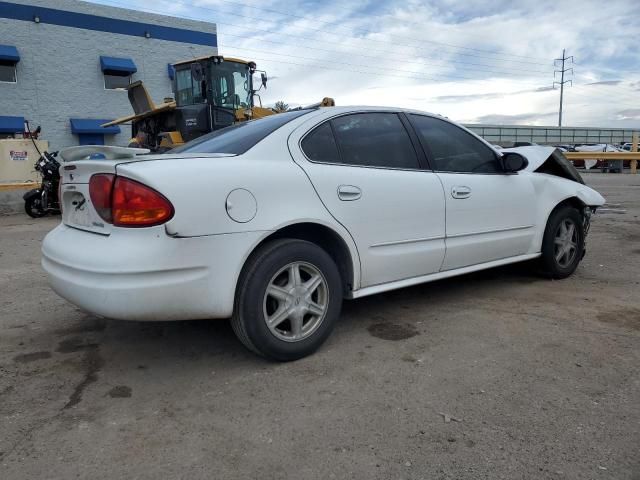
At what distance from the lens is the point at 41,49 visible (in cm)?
2330

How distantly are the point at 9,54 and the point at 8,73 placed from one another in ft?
3.62

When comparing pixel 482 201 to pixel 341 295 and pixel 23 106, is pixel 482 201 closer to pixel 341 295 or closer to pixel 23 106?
pixel 341 295

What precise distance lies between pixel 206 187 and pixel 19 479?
5.13ft

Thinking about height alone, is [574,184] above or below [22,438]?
above

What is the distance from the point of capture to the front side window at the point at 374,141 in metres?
3.60

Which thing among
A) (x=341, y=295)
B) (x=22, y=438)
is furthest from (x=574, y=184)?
(x=22, y=438)

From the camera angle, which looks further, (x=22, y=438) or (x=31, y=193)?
(x=31, y=193)

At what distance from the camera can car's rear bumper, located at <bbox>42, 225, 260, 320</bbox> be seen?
2725 mm

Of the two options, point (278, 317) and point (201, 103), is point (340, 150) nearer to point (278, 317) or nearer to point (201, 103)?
point (278, 317)

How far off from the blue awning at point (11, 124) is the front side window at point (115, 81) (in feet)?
13.7

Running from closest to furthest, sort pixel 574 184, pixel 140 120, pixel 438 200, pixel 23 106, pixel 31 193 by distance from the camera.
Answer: pixel 438 200 → pixel 574 184 → pixel 31 193 → pixel 140 120 → pixel 23 106

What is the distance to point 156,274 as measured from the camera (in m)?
2.72

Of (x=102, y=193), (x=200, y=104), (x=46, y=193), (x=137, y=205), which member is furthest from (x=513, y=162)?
(x=46, y=193)

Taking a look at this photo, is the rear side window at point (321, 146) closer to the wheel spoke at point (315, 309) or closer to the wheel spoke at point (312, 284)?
the wheel spoke at point (312, 284)
